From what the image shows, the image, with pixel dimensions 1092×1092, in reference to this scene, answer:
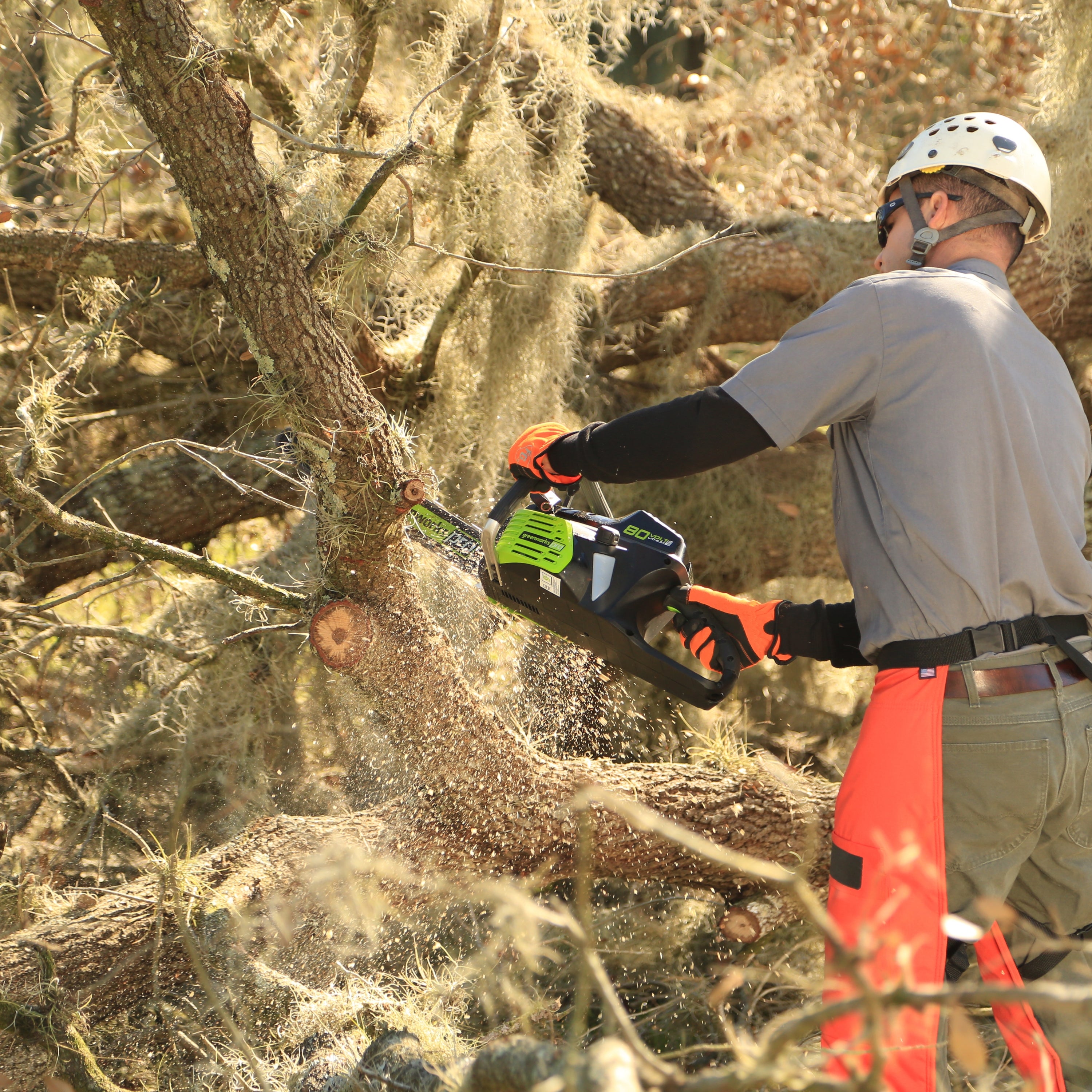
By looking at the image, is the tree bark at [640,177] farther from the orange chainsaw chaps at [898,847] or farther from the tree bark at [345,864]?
the orange chainsaw chaps at [898,847]

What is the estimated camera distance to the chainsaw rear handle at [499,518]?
2.15 m

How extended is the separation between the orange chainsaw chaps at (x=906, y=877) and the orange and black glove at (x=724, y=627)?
310 mm

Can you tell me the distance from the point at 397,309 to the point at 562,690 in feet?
5.34

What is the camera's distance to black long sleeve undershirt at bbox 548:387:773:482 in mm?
1889

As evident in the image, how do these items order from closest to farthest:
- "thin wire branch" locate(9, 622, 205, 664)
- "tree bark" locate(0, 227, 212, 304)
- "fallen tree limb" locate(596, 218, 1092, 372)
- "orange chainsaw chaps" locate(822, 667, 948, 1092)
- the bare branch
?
"orange chainsaw chaps" locate(822, 667, 948, 1092), "tree bark" locate(0, 227, 212, 304), "thin wire branch" locate(9, 622, 205, 664), the bare branch, "fallen tree limb" locate(596, 218, 1092, 372)

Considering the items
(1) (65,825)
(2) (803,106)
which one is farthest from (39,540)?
(2) (803,106)

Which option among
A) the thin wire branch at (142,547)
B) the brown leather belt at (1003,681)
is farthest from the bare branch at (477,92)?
the brown leather belt at (1003,681)

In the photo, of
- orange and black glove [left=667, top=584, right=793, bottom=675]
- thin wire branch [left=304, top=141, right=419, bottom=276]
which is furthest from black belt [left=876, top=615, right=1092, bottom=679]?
thin wire branch [left=304, top=141, right=419, bottom=276]

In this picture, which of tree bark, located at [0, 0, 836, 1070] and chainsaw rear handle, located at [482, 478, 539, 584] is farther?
chainsaw rear handle, located at [482, 478, 539, 584]

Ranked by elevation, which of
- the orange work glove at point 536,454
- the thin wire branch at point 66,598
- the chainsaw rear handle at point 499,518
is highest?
the orange work glove at point 536,454

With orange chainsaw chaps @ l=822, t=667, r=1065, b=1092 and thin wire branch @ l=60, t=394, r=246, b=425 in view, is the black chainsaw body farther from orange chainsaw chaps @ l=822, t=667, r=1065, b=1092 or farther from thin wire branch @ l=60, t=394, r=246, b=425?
thin wire branch @ l=60, t=394, r=246, b=425

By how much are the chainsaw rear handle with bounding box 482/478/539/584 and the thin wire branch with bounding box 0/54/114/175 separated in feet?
5.48

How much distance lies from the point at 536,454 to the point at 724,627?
618mm

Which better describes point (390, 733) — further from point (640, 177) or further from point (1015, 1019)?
point (640, 177)
